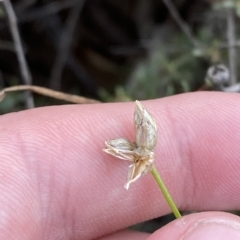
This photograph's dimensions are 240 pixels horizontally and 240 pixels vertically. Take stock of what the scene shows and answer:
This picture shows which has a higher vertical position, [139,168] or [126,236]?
[139,168]

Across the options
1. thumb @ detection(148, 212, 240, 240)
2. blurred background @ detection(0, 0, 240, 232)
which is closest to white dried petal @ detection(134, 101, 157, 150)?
thumb @ detection(148, 212, 240, 240)

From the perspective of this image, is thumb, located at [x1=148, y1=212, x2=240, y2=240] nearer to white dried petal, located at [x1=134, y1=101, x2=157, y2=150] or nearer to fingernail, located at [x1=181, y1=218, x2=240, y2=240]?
fingernail, located at [x1=181, y1=218, x2=240, y2=240]

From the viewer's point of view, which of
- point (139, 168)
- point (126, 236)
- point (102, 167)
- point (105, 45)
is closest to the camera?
point (139, 168)

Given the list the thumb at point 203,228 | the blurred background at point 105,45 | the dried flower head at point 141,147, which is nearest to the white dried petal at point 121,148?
the dried flower head at point 141,147

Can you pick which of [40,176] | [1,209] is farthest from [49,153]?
[1,209]

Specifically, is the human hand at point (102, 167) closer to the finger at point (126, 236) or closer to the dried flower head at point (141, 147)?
the finger at point (126, 236)

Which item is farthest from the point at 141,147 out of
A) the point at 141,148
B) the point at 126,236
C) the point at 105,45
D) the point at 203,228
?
the point at 105,45

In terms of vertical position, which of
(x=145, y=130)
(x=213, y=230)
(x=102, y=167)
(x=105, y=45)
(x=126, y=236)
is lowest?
(x=126, y=236)

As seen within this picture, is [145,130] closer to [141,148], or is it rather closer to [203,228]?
[141,148]
